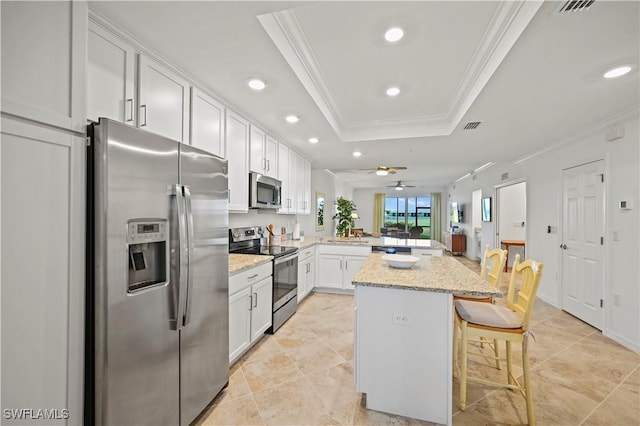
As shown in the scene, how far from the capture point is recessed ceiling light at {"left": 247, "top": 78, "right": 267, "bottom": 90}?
216 cm

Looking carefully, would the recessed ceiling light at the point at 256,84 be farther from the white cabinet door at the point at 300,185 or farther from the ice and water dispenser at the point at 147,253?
the white cabinet door at the point at 300,185

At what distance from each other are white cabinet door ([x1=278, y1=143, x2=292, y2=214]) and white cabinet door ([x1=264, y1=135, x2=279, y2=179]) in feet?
0.40

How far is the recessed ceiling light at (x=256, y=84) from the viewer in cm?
216

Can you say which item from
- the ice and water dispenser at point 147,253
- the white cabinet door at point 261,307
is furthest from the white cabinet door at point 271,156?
the ice and water dispenser at point 147,253

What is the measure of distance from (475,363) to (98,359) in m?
2.72

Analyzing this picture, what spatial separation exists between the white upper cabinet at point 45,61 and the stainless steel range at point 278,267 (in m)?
2.06

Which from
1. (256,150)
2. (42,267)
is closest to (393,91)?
(256,150)

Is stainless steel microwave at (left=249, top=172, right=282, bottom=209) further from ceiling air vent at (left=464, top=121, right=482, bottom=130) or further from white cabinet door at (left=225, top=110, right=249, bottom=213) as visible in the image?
ceiling air vent at (left=464, top=121, right=482, bottom=130)

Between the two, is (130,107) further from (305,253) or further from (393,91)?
(305,253)

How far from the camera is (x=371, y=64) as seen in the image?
7.14ft

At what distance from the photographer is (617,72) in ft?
6.63

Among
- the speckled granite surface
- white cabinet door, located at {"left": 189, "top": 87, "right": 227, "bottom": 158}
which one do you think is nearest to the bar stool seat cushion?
the speckled granite surface

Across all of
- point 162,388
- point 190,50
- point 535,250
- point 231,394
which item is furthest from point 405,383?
point 535,250

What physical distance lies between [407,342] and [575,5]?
2086 mm
